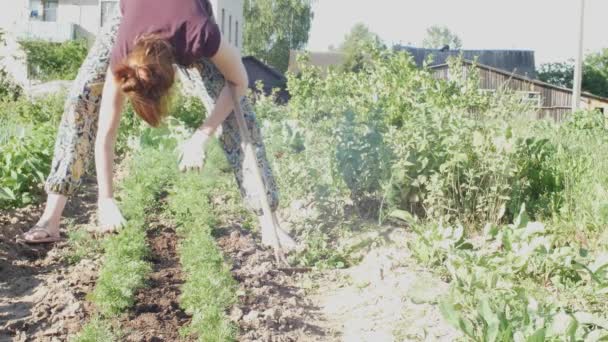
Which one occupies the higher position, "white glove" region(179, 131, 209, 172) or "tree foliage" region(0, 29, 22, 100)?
"tree foliage" region(0, 29, 22, 100)

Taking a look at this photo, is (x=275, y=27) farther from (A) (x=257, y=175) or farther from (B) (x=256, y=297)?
(B) (x=256, y=297)

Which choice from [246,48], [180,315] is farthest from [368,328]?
[246,48]

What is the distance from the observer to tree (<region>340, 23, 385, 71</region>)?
6.89m

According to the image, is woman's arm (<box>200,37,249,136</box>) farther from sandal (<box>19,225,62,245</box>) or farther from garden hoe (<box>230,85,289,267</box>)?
sandal (<box>19,225,62,245</box>)

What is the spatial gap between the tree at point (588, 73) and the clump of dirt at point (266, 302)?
173 feet

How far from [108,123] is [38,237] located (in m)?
0.79

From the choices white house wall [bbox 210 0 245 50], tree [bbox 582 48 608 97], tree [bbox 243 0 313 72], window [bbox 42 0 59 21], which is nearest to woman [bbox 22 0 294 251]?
white house wall [bbox 210 0 245 50]

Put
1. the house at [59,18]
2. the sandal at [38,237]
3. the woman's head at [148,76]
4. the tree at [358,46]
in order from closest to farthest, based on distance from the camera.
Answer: the woman's head at [148,76]
the sandal at [38,237]
the tree at [358,46]
the house at [59,18]

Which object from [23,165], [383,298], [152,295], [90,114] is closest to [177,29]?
[90,114]

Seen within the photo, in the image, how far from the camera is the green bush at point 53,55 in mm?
25578

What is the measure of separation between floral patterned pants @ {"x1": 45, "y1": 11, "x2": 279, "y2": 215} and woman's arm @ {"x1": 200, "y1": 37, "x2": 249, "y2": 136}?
173mm

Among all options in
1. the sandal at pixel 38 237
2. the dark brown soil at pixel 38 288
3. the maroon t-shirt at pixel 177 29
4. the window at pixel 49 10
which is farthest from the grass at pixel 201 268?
the window at pixel 49 10

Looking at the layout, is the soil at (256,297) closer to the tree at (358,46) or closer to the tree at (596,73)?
the tree at (358,46)

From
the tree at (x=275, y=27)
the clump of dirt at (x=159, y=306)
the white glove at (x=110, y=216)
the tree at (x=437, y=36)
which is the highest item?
the tree at (x=437, y=36)
